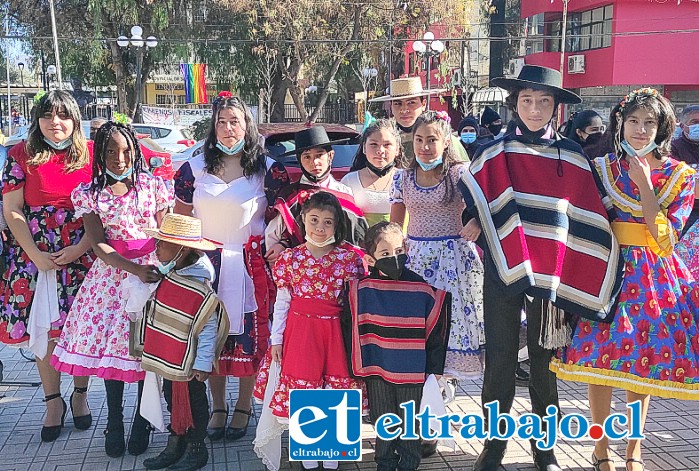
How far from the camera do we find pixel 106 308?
12.2ft

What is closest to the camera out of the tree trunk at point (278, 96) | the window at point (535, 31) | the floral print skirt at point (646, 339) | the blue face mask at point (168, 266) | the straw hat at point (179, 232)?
the floral print skirt at point (646, 339)

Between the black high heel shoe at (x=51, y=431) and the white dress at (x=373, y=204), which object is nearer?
the black high heel shoe at (x=51, y=431)

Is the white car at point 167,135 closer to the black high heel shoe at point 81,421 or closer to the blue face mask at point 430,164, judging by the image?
the black high heel shoe at point 81,421

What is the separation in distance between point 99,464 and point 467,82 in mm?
29437

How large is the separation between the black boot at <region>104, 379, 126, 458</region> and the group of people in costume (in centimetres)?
1

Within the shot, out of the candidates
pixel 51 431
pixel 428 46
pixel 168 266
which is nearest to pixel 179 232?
pixel 168 266

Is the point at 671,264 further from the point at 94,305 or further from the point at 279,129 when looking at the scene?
the point at 279,129

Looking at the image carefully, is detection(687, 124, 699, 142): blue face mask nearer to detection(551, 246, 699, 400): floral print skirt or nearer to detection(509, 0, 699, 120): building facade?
detection(551, 246, 699, 400): floral print skirt

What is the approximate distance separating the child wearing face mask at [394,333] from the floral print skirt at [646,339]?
26.3 inches

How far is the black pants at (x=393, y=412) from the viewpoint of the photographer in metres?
3.42

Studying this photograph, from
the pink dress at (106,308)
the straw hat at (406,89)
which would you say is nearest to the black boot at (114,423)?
the pink dress at (106,308)

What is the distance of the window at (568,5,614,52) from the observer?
985 inches

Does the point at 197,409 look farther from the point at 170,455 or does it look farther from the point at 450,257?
the point at 450,257

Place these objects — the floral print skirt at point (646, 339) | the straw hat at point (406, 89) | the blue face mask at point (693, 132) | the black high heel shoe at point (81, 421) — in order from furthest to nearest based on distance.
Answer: the blue face mask at point (693, 132) < the straw hat at point (406, 89) < the black high heel shoe at point (81, 421) < the floral print skirt at point (646, 339)
